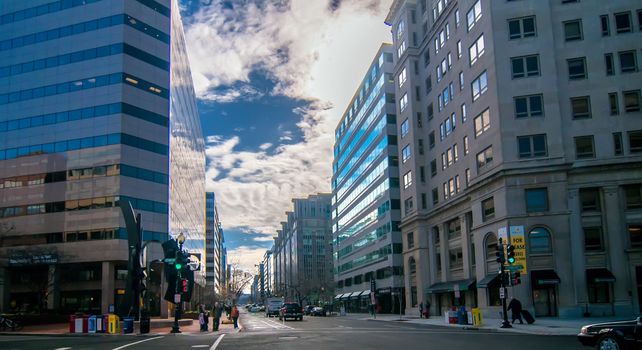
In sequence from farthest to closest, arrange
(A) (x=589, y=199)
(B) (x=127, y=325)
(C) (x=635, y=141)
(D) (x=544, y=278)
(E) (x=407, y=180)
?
(E) (x=407, y=180) → (A) (x=589, y=199) → (C) (x=635, y=141) → (D) (x=544, y=278) → (B) (x=127, y=325)

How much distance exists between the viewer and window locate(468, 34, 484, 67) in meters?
51.6

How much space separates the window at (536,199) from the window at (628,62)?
39.0 feet

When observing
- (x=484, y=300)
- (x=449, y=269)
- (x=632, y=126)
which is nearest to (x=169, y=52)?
(x=449, y=269)

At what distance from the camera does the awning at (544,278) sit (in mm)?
43781

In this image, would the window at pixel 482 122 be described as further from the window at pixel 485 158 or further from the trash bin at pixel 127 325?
the trash bin at pixel 127 325

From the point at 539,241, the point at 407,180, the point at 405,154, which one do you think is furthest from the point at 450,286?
the point at 405,154

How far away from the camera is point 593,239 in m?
45.7

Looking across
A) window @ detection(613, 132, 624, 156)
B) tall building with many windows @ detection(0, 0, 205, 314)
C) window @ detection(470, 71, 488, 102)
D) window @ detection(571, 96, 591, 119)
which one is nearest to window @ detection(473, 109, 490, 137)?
window @ detection(470, 71, 488, 102)

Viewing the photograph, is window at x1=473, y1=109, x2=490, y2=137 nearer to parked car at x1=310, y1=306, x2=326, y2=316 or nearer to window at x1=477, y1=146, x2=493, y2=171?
window at x1=477, y1=146, x2=493, y2=171

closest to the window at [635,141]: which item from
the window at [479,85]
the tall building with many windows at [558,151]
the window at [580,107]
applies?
the tall building with many windows at [558,151]

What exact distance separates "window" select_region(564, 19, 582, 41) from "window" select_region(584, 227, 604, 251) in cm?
1568

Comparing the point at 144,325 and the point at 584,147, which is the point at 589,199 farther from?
the point at 144,325

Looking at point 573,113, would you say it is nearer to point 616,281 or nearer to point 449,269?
point 616,281

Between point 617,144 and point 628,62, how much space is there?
6.87m
